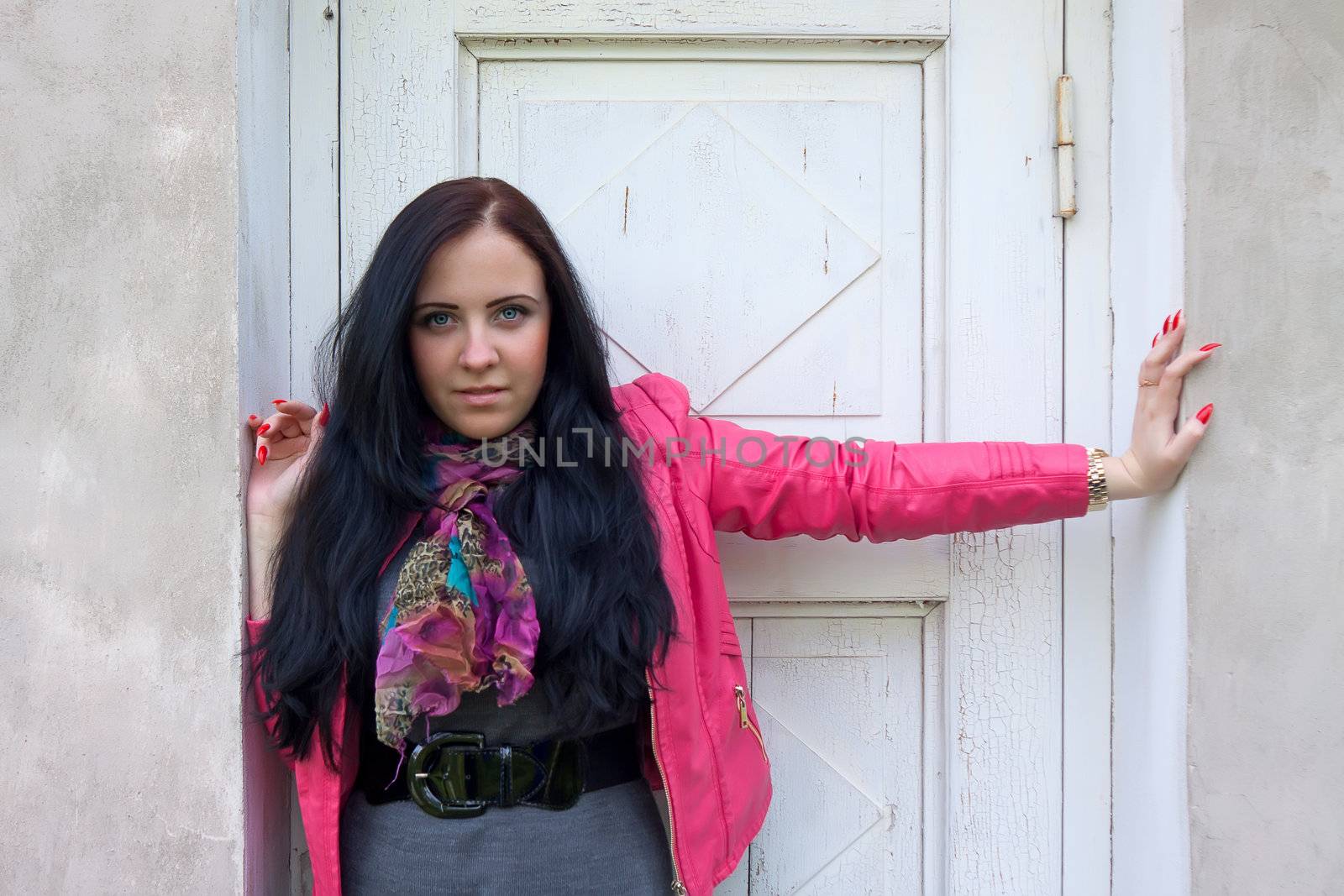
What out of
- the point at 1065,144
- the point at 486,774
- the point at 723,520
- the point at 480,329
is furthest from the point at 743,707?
the point at 1065,144

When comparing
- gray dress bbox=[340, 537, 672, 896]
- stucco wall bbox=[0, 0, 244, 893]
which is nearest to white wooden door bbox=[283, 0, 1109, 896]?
stucco wall bbox=[0, 0, 244, 893]

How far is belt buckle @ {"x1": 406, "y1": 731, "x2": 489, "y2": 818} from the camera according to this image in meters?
1.49

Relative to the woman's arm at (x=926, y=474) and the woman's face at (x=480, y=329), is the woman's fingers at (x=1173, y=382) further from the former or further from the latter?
the woman's face at (x=480, y=329)

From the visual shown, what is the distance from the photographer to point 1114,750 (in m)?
1.87

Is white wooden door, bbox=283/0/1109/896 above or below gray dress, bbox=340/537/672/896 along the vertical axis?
above

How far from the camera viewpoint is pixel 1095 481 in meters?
1.60

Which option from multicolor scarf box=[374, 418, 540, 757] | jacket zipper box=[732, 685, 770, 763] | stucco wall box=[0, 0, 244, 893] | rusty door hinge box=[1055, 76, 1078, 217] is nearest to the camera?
multicolor scarf box=[374, 418, 540, 757]

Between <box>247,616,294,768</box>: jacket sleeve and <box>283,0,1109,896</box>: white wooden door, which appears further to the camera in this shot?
<box>283,0,1109,896</box>: white wooden door

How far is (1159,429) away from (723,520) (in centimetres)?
79

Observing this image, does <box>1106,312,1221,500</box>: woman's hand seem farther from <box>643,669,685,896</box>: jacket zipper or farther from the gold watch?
<box>643,669,685,896</box>: jacket zipper

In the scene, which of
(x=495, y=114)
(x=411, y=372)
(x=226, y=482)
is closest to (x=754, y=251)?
(x=495, y=114)

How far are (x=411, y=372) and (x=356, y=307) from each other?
147 mm

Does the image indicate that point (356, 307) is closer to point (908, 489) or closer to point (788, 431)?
point (788, 431)

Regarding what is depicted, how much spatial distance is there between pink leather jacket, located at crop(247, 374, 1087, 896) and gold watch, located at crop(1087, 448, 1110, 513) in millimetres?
14
